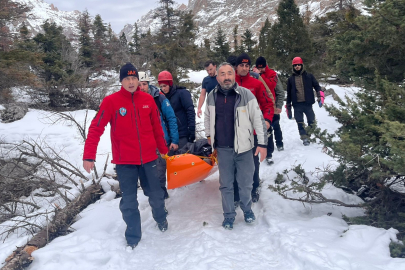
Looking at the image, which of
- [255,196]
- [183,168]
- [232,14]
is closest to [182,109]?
[183,168]

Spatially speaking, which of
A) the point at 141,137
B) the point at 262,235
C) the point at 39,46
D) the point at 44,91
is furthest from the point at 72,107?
the point at 262,235

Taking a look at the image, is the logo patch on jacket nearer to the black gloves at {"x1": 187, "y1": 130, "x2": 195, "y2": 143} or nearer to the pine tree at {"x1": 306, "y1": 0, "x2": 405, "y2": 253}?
the black gloves at {"x1": 187, "y1": 130, "x2": 195, "y2": 143}

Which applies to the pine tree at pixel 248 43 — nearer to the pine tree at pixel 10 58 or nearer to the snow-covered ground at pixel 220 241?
the pine tree at pixel 10 58

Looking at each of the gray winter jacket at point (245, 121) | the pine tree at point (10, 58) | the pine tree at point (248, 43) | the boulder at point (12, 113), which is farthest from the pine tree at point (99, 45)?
the gray winter jacket at point (245, 121)

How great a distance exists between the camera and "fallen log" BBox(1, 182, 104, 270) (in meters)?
3.22

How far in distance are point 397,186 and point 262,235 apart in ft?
6.73

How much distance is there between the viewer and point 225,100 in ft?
12.3

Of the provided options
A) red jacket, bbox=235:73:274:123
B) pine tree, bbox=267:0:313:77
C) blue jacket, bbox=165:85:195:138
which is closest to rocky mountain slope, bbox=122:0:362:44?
pine tree, bbox=267:0:313:77

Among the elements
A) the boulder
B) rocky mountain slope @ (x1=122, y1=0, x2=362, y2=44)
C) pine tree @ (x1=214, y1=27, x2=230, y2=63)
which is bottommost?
the boulder

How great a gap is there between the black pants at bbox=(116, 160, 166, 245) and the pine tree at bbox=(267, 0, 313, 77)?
11.1 meters

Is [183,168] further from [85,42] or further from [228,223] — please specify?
[85,42]

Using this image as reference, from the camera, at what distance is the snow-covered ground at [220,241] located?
9.42 ft

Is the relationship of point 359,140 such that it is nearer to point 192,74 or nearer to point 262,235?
point 262,235

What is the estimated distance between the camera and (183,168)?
167 inches
